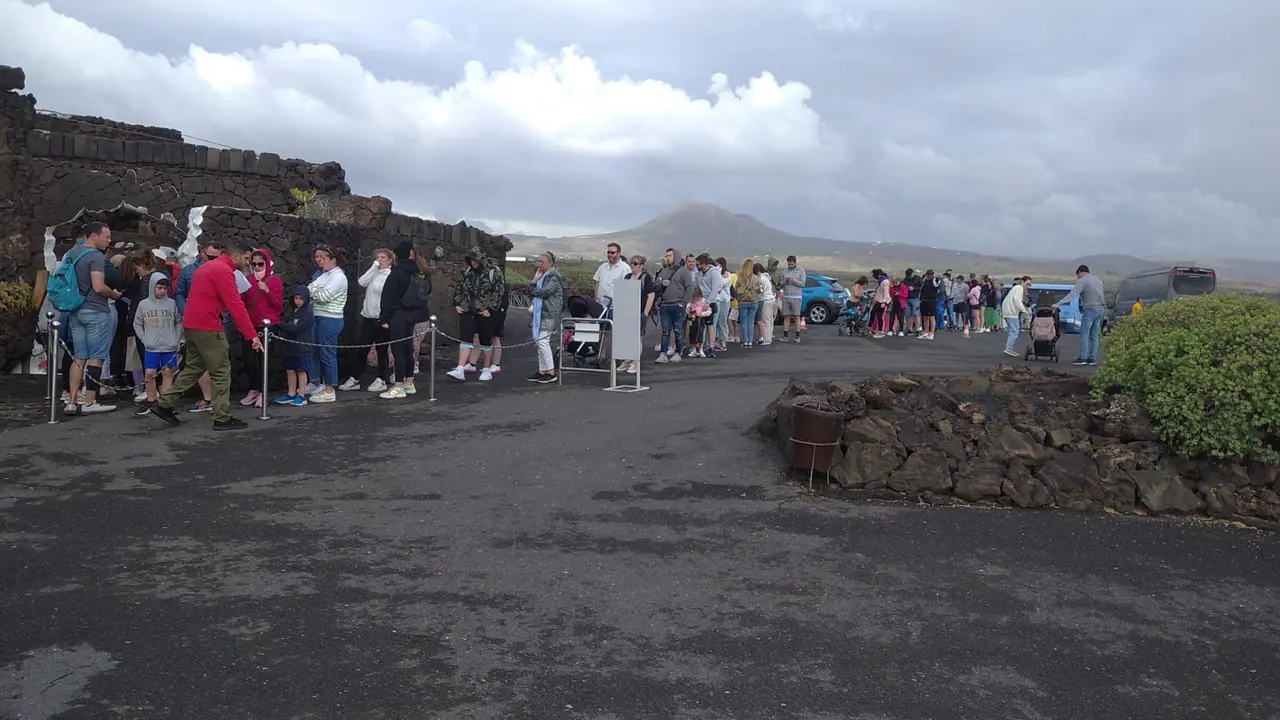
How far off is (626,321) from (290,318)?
166 inches

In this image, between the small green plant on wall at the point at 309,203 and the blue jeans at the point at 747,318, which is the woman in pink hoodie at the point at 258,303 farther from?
the blue jeans at the point at 747,318

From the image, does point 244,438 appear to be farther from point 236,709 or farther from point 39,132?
point 39,132

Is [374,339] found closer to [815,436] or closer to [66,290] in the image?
[66,290]

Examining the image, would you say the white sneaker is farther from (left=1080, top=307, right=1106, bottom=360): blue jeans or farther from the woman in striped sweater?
(left=1080, top=307, right=1106, bottom=360): blue jeans

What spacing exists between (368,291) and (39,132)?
6905 millimetres

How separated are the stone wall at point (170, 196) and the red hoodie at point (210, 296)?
13.3 ft

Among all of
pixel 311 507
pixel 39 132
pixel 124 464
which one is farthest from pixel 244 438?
pixel 39 132

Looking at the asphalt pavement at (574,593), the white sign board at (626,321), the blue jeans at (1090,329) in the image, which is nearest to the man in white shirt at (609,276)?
the white sign board at (626,321)

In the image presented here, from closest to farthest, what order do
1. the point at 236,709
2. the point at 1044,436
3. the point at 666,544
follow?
1. the point at 236,709
2. the point at 666,544
3. the point at 1044,436

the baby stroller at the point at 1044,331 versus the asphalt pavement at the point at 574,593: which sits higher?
the baby stroller at the point at 1044,331

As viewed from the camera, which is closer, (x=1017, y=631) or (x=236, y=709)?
(x=236, y=709)

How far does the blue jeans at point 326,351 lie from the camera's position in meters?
12.3

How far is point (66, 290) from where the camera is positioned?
420 inches

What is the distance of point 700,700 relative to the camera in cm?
439
